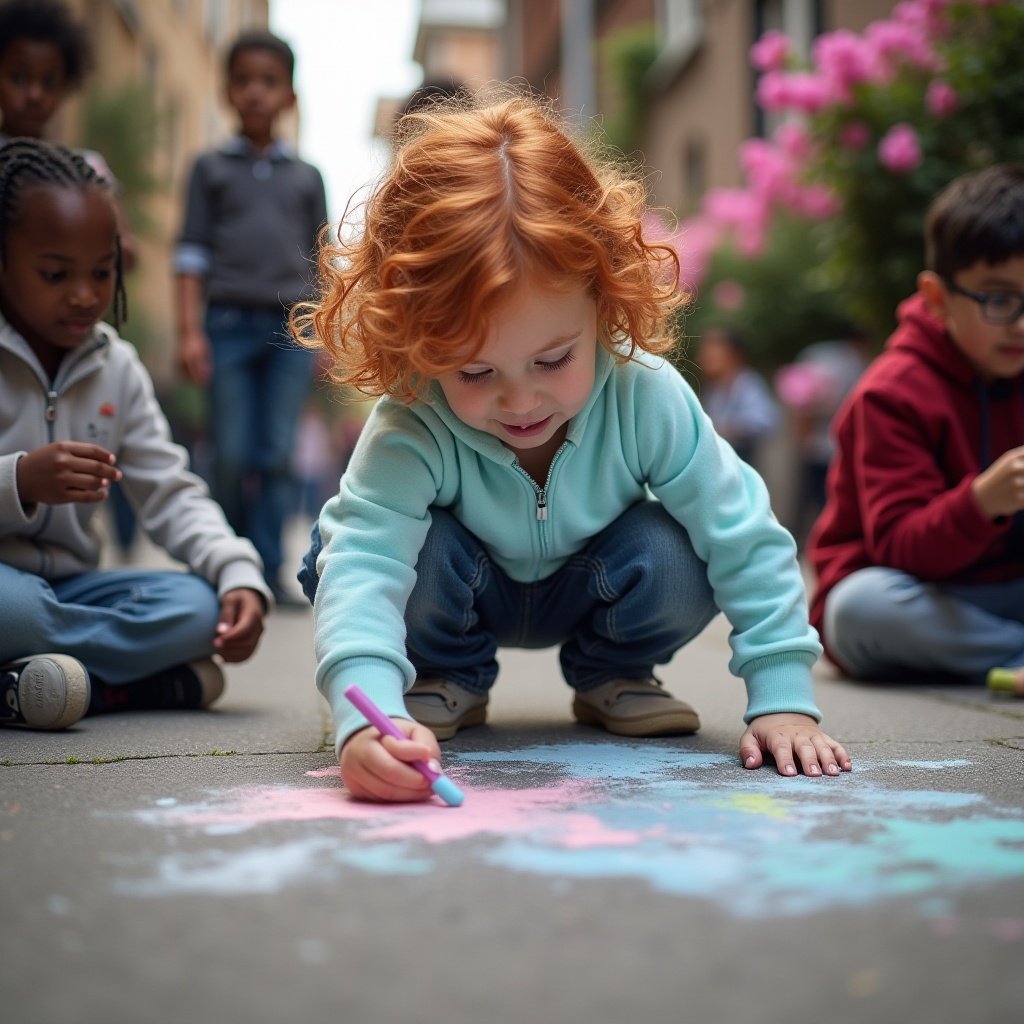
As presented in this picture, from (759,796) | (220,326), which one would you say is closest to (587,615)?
(759,796)

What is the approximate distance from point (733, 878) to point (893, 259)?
11.7 ft

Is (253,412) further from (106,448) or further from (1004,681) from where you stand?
(1004,681)

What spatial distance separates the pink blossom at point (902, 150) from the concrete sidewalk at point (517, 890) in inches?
112

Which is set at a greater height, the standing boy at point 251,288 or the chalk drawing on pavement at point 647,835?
the standing boy at point 251,288

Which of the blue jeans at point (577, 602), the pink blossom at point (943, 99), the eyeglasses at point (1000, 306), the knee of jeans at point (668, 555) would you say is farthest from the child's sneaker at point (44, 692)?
the pink blossom at point (943, 99)

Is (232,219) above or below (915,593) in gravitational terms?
above

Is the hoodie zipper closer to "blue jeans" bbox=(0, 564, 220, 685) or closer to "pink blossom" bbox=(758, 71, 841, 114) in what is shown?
"blue jeans" bbox=(0, 564, 220, 685)

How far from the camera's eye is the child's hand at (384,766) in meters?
1.42

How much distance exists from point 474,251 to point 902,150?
297cm

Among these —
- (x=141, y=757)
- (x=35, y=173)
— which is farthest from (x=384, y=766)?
(x=35, y=173)

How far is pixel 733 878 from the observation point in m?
1.14

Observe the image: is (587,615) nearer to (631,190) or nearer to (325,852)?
(631,190)

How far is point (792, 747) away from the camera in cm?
166

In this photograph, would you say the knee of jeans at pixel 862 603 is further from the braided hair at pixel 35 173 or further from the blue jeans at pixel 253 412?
the blue jeans at pixel 253 412
